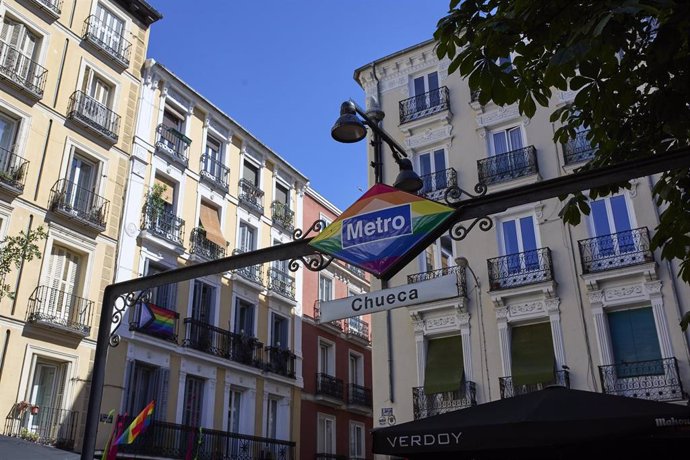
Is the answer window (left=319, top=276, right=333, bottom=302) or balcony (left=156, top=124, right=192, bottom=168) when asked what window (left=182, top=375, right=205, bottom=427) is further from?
window (left=319, top=276, right=333, bottom=302)

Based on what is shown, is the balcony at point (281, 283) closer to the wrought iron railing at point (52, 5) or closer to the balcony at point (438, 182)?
the balcony at point (438, 182)

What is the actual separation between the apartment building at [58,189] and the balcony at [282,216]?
757cm

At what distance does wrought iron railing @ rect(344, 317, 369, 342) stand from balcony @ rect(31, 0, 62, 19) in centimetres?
1657

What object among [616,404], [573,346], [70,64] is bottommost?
[616,404]

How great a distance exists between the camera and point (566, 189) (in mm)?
4941

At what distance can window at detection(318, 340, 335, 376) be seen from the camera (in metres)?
29.2

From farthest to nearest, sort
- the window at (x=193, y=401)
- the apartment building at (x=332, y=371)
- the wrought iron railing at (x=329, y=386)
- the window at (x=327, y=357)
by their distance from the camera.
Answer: the window at (x=327, y=357)
the wrought iron railing at (x=329, y=386)
the apartment building at (x=332, y=371)
the window at (x=193, y=401)

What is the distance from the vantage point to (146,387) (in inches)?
836

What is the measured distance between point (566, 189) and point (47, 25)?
19330mm

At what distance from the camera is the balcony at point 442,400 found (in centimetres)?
1877

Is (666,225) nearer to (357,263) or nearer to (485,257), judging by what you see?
(357,263)

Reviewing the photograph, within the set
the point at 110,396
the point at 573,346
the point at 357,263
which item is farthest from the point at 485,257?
the point at 357,263

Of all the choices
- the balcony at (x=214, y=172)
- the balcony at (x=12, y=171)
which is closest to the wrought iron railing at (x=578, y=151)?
the balcony at (x=214, y=172)

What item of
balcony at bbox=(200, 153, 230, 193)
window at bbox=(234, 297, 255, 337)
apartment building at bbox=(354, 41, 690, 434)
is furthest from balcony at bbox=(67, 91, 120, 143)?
apartment building at bbox=(354, 41, 690, 434)
